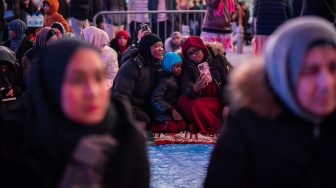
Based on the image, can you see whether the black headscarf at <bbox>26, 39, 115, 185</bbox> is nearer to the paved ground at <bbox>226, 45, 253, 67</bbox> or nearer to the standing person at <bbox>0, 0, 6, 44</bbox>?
the standing person at <bbox>0, 0, 6, 44</bbox>

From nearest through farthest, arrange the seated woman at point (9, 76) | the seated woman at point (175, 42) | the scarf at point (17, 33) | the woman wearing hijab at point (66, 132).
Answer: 1. the woman wearing hijab at point (66, 132)
2. the seated woman at point (9, 76)
3. the scarf at point (17, 33)
4. the seated woman at point (175, 42)

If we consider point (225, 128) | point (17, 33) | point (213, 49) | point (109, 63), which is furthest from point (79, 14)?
point (225, 128)

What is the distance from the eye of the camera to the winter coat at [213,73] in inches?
253

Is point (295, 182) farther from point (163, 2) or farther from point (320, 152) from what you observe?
point (163, 2)

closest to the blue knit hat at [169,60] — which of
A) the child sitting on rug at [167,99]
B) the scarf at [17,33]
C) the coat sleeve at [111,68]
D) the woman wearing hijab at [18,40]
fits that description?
the child sitting on rug at [167,99]

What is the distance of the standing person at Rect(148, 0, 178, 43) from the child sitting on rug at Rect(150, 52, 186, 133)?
320cm

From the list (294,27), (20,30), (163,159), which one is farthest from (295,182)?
(20,30)

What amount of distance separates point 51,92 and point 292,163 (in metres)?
0.98

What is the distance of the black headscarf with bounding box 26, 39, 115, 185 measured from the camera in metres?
2.17

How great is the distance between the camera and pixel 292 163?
91.8 inches

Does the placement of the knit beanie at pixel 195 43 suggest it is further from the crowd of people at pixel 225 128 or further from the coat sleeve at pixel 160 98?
the crowd of people at pixel 225 128

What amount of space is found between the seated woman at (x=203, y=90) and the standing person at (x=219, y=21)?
1.71 m

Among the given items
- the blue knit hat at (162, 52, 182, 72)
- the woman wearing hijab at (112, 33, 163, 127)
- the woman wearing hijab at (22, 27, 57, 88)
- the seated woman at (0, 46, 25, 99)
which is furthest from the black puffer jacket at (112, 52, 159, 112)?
the seated woman at (0, 46, 25, 99)

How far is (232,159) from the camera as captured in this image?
2404 millimetres
